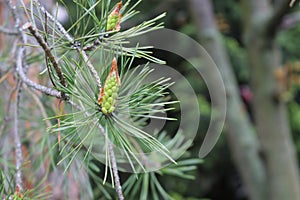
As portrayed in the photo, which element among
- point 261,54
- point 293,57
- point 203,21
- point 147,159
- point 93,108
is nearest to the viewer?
point 93,108

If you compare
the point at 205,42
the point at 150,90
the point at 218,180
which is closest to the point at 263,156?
the point at 205,42

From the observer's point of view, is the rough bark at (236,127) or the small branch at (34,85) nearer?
the small branch at (34,85)

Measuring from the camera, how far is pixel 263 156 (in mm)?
1766

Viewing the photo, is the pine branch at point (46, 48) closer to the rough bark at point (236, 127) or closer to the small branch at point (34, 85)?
the small branch at point (34, 85)

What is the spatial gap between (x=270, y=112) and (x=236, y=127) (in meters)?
0.16

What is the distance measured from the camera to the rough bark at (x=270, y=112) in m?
1.73

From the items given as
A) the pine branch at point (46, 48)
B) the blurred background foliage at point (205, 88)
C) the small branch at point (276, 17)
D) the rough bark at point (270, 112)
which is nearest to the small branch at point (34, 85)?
the pine branch at point (46, 48)

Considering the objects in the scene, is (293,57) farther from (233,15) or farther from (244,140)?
(244,140)

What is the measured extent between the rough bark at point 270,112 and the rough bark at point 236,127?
76 mm

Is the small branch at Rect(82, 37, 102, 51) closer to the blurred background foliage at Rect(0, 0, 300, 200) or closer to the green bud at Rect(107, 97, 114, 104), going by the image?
the green bud at Rect(107, 97, 114, 104)

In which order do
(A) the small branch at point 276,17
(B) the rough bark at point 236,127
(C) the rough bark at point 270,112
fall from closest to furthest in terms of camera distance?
(A) the small branch at point 276,17 → (C) the rough bark at point 270,112 → (B) the rough bark at point 236,127

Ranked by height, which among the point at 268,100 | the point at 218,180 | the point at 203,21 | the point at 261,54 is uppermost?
the point at 203,21

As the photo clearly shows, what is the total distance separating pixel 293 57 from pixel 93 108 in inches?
106

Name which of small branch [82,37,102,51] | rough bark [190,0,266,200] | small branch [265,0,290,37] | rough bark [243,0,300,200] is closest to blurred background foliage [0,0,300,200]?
rough bark [190,0,266,200]
